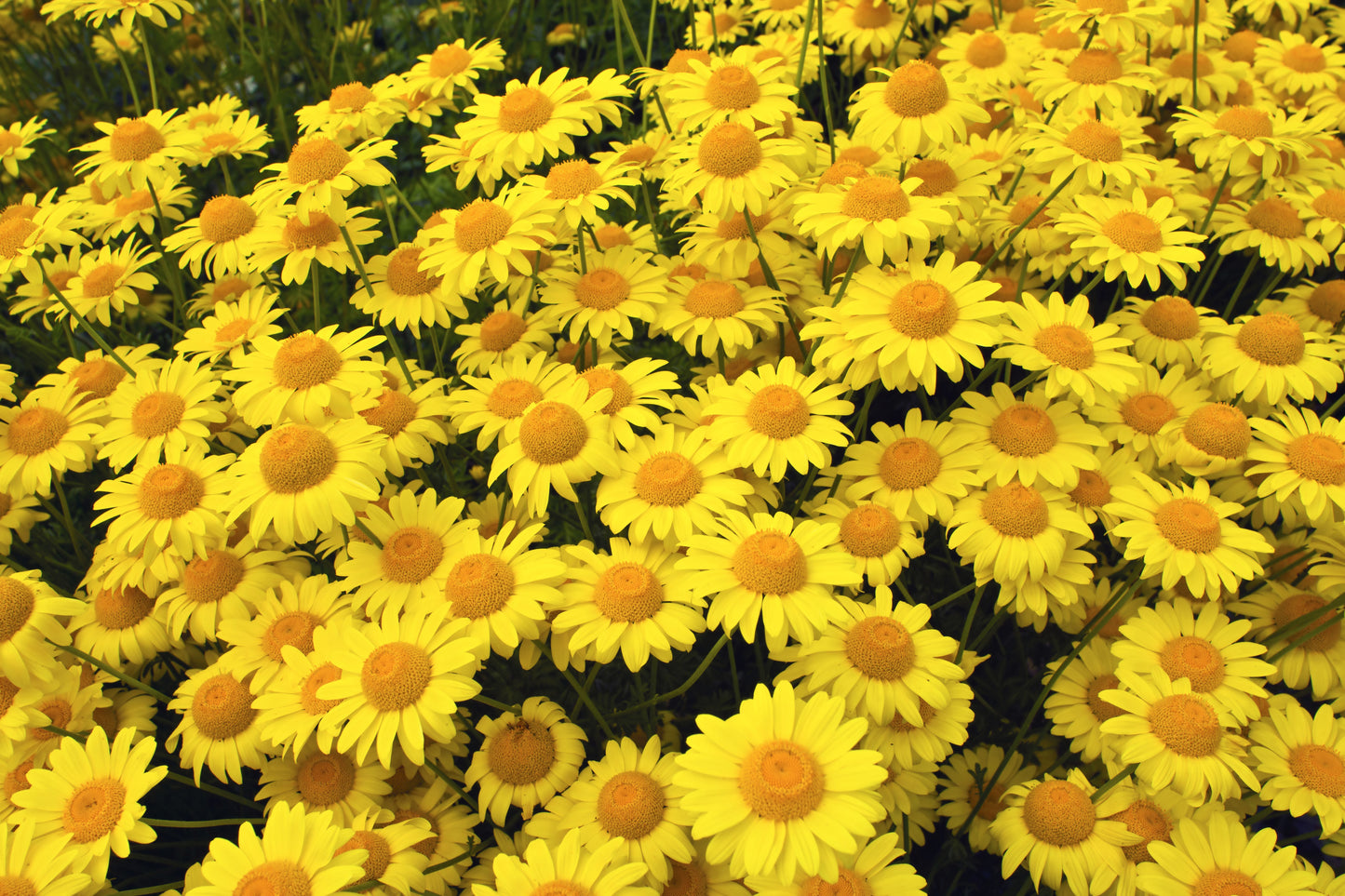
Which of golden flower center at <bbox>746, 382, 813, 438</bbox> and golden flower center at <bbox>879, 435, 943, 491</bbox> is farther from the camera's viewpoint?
golden flower center at <bbox>879, 435, 943, 491</bbox>

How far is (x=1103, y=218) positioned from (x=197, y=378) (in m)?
3.12

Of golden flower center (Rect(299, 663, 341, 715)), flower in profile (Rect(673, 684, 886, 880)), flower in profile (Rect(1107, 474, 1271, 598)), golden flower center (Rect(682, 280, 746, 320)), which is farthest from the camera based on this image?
golden flower center (Rect(682, 280, 746, 320))

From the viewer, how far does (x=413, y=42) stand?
22.8 ft

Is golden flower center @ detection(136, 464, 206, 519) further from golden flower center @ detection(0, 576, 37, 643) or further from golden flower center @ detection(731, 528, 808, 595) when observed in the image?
golden flower center @ detection(731, 528, 808, 595)

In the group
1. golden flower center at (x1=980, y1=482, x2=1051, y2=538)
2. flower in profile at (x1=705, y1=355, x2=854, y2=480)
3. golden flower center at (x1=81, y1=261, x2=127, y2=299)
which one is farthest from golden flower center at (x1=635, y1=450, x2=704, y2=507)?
golden flower center at (x1=81, y1=261, x2=127, y2=299)

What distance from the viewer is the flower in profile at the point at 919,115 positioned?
3.01m

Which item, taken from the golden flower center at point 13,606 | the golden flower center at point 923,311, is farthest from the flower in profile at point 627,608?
the golden flower center at point 13,606

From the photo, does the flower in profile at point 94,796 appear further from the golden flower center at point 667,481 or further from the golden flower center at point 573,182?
the golden flower center at point 573,182

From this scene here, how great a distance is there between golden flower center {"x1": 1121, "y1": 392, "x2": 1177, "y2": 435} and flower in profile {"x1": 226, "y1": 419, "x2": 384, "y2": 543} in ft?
8.03

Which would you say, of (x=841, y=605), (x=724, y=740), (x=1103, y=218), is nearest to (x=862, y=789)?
(x=724, y=740)

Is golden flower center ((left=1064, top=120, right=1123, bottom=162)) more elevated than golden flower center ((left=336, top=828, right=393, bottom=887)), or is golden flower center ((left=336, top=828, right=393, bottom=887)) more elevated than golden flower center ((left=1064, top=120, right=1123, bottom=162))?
golden flower center ((left=1064, top=120, right=1123, bottom=162))

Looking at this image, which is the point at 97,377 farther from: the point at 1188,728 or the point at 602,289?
the point at 1188,728

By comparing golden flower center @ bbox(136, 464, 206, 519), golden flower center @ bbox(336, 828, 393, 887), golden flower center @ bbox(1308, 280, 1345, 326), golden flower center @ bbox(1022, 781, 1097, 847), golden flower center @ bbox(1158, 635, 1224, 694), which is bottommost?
golden flower center @ bbox(1022, 781, 1097, 847)

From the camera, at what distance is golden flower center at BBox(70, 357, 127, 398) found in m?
3.30
